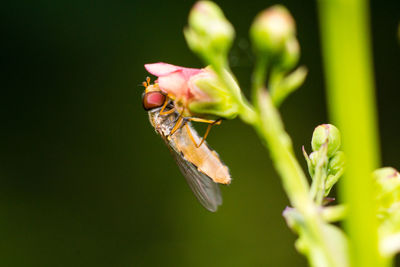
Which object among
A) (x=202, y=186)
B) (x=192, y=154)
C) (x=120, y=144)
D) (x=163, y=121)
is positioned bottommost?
(x=202, y=186)

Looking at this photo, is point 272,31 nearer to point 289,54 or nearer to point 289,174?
point 289,54

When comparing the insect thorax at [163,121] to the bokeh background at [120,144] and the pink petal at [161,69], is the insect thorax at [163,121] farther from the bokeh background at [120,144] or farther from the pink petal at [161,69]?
the bokeh background at [120,144]

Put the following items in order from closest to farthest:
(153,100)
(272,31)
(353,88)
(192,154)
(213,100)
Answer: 1. (353,88)
2. (272,31)
3. (213,100)
4. (153,100)
5. (192,154)

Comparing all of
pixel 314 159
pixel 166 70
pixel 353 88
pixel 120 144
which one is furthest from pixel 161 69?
pixel 120 144

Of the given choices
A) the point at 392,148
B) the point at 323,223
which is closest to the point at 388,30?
the point at 392,148

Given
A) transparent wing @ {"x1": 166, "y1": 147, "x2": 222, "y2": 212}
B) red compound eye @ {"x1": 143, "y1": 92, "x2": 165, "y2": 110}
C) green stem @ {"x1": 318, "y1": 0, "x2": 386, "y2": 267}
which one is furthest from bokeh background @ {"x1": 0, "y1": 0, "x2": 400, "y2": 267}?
green stem @ {"x1": 318, "y1": 0, "x2": 386, "y2": 267}

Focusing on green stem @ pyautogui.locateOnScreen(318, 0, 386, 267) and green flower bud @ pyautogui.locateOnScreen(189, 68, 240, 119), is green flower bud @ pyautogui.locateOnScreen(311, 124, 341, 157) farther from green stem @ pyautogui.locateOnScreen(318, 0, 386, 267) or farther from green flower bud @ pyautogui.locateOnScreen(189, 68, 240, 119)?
green stem @ pyautogui.locateOnScreen(318, 0, 386, 267)
